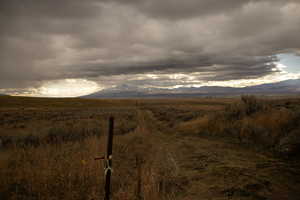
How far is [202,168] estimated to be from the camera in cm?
629

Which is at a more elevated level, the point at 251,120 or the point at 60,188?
the point at 251,120

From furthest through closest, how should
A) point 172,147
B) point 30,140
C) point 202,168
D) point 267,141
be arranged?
1. point 30,140
2. point 172,147
3. point 267,141
4. point 202,168

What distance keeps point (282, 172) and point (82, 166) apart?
19.7 feet

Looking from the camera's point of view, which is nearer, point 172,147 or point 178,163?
point 178,163

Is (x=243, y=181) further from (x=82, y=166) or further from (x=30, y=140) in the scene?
(x=30, y=140)

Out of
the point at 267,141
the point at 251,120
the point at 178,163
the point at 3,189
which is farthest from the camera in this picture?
the point at 251,120

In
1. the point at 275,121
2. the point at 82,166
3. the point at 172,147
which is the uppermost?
the point at 275,121

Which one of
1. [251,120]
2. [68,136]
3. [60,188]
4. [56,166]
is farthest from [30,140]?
[251,120]

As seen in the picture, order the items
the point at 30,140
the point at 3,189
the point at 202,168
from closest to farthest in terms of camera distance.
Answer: the point at 3,189 < the point at 202,168 < the point at 30,140

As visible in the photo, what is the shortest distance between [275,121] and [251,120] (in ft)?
4.64

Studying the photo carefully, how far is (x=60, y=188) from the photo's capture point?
14.8 feet

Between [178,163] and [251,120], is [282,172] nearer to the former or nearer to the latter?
[178,163]

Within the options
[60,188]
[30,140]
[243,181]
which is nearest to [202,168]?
[243,181]

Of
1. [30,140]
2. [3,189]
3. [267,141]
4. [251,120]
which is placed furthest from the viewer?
[251,120]
